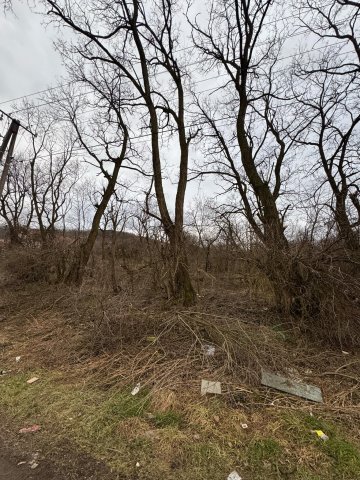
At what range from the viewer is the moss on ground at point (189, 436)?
8.57 feet

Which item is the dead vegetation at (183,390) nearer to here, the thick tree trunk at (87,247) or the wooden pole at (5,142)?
the thick tree trunk at (87,247)

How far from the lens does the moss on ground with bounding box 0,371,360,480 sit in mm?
2613

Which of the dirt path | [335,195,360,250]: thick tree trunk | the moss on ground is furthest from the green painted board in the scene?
[335,195,360,250]: thick tree trunk

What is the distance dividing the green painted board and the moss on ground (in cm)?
41

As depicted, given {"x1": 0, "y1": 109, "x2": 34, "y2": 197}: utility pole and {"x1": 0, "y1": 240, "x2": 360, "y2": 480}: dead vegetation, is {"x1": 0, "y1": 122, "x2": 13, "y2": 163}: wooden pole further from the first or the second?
{"x1": 0, "y1": 240, "x2": 360, "y2": 480}: dead vegetation

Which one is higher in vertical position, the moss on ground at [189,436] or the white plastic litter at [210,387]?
the white plastic litter at [210,387]

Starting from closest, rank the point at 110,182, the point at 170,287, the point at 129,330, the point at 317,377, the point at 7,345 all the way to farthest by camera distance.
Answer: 1. the point at 317,377
2. the point at 129,330
3. the point at 7,345
4. the point at 170,287
5. the point at 110,182

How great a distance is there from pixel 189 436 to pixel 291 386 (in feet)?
5.24

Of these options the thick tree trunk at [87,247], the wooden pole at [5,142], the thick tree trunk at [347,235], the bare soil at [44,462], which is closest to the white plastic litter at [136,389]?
the bare soil at [44,462]

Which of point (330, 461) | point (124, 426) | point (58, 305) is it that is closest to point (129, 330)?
point (124, 426)

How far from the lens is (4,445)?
3.00 metres

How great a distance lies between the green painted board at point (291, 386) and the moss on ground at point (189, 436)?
41cm

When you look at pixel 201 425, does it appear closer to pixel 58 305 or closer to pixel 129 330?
pixel 129 330

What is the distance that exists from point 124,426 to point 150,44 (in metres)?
9.77
